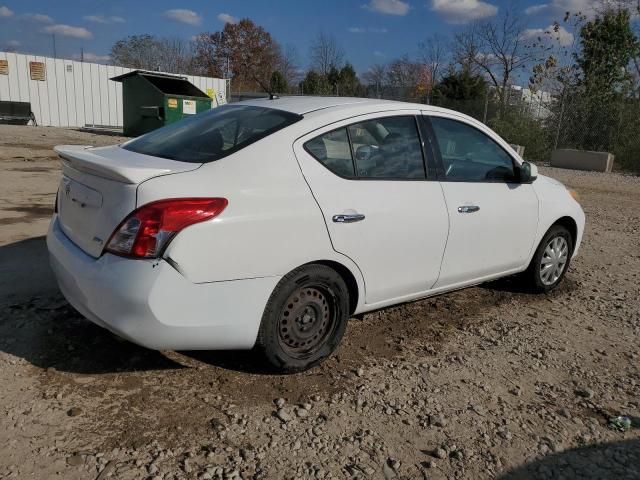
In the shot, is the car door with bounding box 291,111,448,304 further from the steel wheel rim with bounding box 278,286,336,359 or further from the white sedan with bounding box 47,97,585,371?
the steel wheel rim with bounding box 278,286,336,359

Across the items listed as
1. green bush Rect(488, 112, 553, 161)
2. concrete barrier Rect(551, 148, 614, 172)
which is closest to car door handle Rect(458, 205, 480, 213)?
concrete barrier Rect(551, 148, 614, 172)

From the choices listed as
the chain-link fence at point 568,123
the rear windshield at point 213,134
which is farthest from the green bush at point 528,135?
the rear windshield at point 213,134

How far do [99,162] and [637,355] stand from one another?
149 inches

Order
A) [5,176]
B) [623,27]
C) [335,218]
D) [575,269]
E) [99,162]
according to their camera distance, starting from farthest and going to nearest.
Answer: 1. [623,27]
2. [5,176]
3. [575,269]
4. [335,218]
5. [99,162]

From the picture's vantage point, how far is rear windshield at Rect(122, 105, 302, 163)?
3.08 m

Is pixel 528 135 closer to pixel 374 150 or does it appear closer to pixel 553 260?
pixel 553 260

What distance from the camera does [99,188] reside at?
9.36 ft

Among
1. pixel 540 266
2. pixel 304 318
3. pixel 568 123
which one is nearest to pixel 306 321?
pixel 304 318

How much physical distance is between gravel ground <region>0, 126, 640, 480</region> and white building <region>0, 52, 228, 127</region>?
2117 centimetres

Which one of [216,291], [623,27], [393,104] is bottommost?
[216,291]

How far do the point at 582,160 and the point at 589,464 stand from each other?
1625 centimetres

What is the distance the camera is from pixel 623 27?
2153 cm

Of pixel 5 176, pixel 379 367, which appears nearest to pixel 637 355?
pixel 379 367

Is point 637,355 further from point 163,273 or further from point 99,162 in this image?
point 99,162
